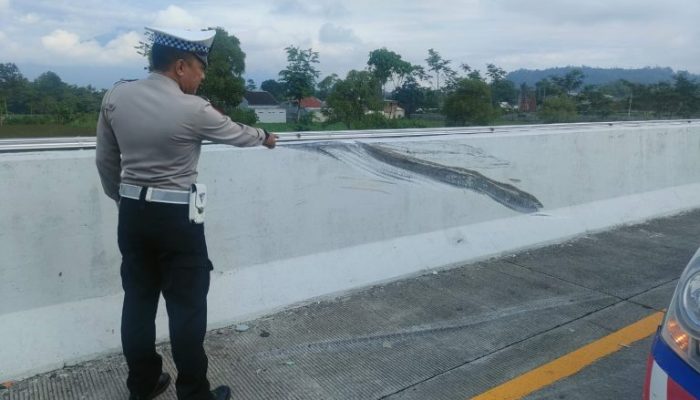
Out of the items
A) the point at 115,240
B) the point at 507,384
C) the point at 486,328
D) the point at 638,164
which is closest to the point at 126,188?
the point at 115,240

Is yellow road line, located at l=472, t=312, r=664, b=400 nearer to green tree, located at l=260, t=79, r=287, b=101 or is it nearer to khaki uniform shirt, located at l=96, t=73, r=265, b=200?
khaki uniform shirt, located at l=96, t=73, r=265, b=200

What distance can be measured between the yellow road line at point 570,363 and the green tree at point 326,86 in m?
33.5

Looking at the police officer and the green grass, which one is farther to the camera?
the green grass

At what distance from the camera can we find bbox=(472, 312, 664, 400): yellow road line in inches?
134

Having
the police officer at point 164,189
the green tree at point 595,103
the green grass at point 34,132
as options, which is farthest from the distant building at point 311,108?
the police officer at point 164,189

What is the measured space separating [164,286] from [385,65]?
41.8 metres

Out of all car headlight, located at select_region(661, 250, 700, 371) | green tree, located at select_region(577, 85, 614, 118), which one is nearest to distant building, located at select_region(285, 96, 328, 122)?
green tree, located at select_region(577, 85, 614, 118)

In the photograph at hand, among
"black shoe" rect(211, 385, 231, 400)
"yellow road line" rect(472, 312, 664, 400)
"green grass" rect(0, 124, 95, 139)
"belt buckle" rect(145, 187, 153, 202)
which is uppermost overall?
"green grass" rect(0, 124, 95, 139)

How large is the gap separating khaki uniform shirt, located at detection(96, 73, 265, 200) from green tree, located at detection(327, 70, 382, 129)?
31.4 m

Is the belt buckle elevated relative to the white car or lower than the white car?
elevated

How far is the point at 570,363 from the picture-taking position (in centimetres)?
376

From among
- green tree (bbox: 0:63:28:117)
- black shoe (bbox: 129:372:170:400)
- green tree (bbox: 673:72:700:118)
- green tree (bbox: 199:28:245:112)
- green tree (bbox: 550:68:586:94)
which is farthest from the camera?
green tree (bbox: 550:68:586:94)

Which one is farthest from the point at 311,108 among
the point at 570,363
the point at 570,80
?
the point at 570,363

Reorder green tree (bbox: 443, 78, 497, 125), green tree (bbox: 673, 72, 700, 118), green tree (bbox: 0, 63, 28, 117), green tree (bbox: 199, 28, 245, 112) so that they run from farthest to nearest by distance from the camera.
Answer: green tree (bbox: 199, 28, 245, 112)
green tree (bbox: 443, 78, 497, 125)
green tree (bbox: 673, 72, 700, 118)
green tree (bbox: 0, 63, 28, 117)
